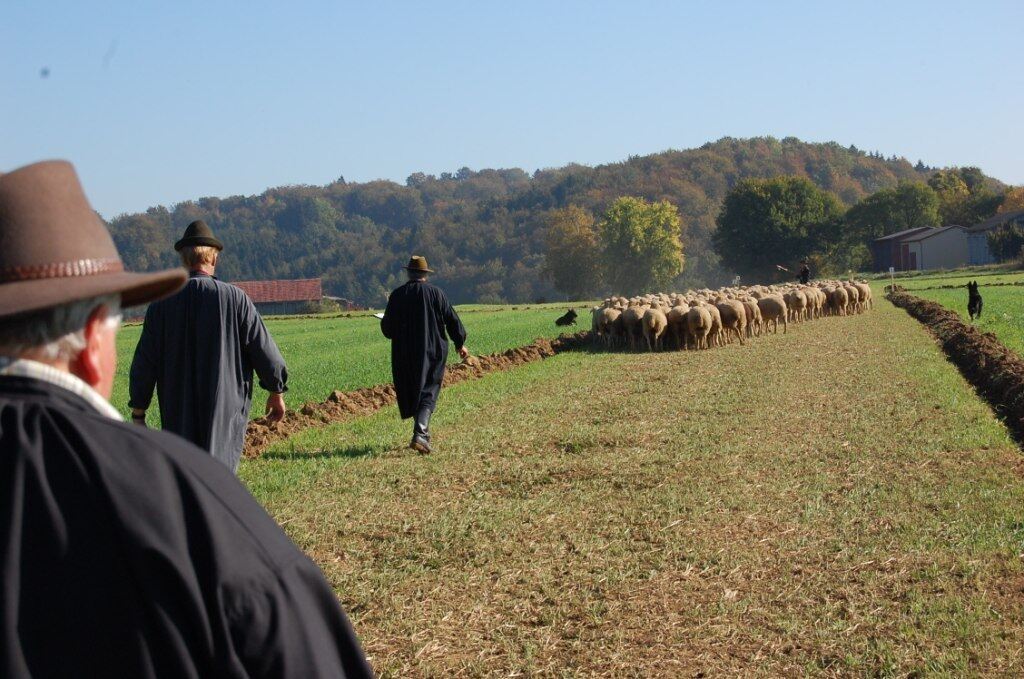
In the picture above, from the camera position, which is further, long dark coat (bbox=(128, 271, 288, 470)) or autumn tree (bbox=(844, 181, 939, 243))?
autumn tree (bbox=(844, 181, 939, 243))

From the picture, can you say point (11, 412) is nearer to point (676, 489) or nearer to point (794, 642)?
point (794, 642)

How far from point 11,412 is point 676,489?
7.64 metres

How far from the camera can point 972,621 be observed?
5.85m

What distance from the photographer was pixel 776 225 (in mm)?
92062

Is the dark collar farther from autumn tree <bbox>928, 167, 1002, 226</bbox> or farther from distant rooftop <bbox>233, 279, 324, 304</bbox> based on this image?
autumn tree <bbox>928, 167, 1002, 226</bbox>

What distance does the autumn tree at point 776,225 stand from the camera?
304 ft

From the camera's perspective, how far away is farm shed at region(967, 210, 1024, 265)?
86312 mm

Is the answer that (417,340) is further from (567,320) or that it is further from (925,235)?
(925,235)

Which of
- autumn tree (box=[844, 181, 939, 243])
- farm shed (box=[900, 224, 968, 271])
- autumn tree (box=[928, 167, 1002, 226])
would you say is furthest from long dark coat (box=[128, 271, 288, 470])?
autumn tree (box=[928, 167, 1002, 226])

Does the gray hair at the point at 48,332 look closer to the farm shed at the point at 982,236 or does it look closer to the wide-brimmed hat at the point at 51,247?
the wide-brimmed hat at the point at 51,247

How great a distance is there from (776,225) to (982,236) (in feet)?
50.6

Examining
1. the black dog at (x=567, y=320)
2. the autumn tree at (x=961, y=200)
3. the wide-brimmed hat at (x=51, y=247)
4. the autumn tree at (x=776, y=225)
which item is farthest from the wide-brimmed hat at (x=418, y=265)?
→ the autumn tree at (x=961, y=200)

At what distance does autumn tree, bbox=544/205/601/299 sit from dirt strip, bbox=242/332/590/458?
82.4 meters

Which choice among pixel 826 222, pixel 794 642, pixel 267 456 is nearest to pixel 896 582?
pixel 794 642
